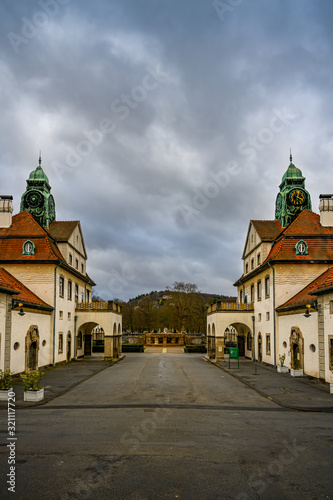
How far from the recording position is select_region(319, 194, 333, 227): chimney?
112ft

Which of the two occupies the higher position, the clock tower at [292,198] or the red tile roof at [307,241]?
the clock tower at [292,198]

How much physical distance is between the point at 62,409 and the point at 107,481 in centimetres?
809

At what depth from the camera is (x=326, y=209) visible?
34.2 meters

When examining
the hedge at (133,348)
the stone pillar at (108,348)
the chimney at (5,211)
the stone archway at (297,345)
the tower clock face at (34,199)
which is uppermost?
the tower clock face at (34,199)

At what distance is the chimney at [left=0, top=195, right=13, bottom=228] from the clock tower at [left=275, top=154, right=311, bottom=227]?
81.7 ft

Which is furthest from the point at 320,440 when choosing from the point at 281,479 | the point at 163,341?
the point at 163,341

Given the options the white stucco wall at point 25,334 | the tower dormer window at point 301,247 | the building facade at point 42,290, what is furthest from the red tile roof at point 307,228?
the white stucco wall at point 25,334

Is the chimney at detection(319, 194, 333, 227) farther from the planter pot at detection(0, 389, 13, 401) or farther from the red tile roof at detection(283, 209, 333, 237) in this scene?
the planter pot at detection(0, 389, 13, 401)

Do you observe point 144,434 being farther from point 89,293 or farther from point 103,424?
point 89,293

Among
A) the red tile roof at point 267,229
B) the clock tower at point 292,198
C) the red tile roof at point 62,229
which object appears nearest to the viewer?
the red tile roof at point 267,229

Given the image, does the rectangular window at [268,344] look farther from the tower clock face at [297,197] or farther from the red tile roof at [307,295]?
the tower clock face at [297,197]

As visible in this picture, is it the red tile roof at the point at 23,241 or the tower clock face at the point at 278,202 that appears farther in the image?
the tower clock face at the point at 278,202

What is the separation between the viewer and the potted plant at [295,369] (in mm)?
24938

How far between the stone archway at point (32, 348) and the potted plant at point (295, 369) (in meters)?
16.8
